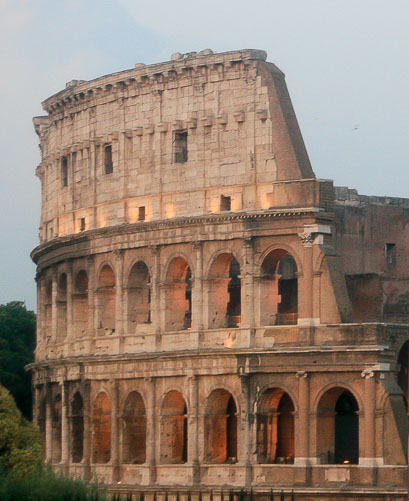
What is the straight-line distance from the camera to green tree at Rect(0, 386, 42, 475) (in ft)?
176

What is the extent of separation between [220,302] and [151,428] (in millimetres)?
4494

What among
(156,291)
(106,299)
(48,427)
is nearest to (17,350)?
(48,427)

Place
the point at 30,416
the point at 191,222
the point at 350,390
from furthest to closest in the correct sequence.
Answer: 1. the point at 30,416
2. the point at 191,222
3. the point at 350,390

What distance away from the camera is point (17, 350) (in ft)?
249

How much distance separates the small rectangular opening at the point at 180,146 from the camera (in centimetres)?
5872

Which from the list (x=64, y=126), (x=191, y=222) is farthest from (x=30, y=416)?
(x=191, y=222)

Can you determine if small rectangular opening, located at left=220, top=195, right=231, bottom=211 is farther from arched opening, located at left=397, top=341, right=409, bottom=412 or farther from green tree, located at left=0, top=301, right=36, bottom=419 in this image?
green tree, located at left=0, top=301, right=36, bottom=419

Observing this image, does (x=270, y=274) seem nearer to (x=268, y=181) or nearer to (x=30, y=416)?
(x=268, y=181)

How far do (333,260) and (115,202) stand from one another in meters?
9.03

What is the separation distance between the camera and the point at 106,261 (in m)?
60.7

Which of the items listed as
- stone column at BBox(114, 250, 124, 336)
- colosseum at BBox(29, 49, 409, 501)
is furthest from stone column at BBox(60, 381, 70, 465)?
stone column at BBox(114, 250, 124, 336)

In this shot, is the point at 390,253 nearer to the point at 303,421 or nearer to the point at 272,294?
the point at 272,294

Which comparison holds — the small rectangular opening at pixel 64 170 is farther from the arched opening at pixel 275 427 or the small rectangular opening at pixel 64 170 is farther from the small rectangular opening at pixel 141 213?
the arched opening at pixel 275 427

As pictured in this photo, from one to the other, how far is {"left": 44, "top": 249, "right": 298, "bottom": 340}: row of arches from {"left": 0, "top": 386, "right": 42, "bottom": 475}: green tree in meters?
5.48
